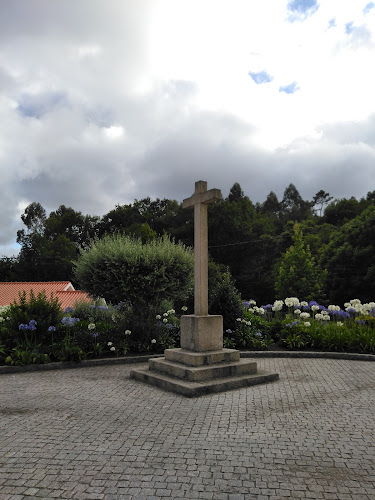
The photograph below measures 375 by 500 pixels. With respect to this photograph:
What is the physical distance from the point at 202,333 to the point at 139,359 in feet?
8.19

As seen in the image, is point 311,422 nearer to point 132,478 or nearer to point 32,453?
point 132,478

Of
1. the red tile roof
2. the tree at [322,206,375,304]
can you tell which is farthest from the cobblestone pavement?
the tree at [322,206,375,304]

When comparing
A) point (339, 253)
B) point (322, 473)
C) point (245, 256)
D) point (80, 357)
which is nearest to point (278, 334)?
point (80, 357)

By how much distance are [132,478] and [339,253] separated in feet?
104

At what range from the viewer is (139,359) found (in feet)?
30.0

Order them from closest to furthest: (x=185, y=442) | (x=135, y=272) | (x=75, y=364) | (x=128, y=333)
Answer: (x=185, y=442) < (x=75, y=364) < (x=128, y=333) < (x=135, y=272)

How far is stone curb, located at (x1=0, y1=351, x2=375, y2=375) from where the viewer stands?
8070mm

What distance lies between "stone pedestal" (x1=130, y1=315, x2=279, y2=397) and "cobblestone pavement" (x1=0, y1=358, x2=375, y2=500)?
206 mm

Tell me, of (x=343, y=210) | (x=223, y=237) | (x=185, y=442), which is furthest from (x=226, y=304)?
(x=343, y=210)

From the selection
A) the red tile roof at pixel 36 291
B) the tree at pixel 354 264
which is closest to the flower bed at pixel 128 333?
the red tile roof at pixel 36 291

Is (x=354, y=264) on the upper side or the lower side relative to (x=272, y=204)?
lower

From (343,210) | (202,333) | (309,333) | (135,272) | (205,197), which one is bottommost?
(309,333)

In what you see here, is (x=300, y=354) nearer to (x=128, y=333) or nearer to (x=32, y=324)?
(x=128, y=333)

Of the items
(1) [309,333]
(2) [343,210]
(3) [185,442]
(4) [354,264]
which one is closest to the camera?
(3) [185,442]
